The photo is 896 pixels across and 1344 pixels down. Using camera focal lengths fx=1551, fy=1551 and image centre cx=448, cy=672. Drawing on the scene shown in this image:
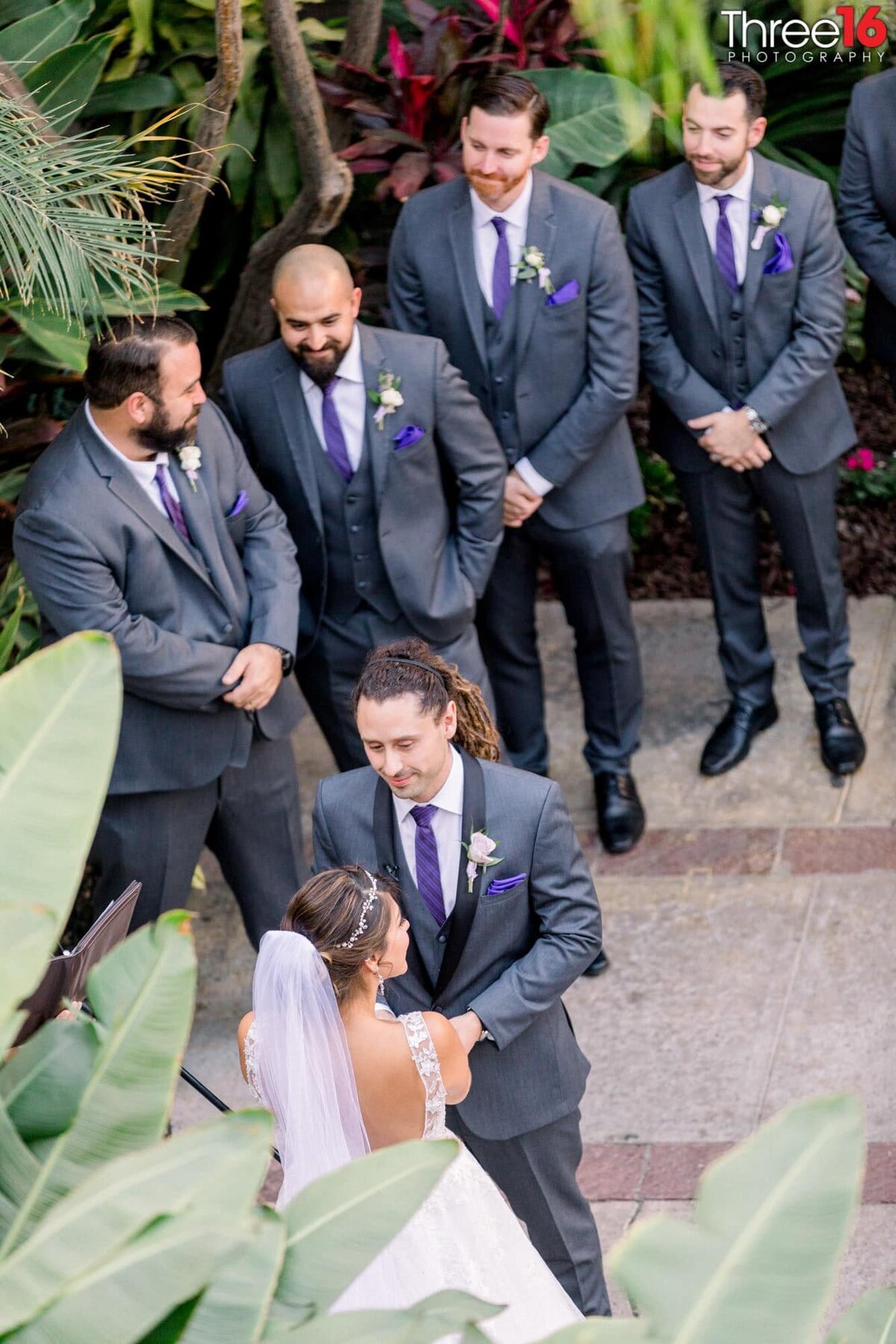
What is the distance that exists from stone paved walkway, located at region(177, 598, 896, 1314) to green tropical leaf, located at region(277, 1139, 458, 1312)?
2.90 m

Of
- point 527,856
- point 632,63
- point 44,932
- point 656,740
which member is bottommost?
point 656,740

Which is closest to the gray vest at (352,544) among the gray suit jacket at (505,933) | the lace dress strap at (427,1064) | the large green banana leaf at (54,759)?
the gray suit jacket at (505,933)

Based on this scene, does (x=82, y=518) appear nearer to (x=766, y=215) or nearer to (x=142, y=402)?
(x=142, y=402)

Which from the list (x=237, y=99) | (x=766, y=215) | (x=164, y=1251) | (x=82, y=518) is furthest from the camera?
(x=237, y=99)

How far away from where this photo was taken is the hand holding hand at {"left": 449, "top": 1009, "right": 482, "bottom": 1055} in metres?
3.18

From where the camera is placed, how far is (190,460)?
413cm

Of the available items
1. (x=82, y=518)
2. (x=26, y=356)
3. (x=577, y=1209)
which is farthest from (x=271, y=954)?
(x=26, y=356)

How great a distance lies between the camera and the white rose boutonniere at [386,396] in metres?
4.46

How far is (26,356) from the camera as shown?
4.92 m

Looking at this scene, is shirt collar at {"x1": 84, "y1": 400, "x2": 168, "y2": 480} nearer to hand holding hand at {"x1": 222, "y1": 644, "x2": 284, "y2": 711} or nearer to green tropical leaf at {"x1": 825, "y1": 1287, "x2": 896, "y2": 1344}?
hand holding hand at {"x1": 222, "y1": 644, "x2": 284, "y2": 711}

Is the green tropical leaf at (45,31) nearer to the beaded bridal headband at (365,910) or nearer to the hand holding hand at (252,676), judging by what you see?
the hand holding hand at (252,676)

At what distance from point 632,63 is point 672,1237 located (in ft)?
2.67

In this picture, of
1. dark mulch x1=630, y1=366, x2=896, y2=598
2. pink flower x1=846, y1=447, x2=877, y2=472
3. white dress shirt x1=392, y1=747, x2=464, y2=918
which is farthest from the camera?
pink flower x1=846, y1=447, x2=877, y2=472

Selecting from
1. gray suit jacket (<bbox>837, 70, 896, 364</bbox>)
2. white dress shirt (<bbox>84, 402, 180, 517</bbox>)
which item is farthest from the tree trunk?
gray suit jacket (<bbox>837, 70, 896, 364</bbox>)
